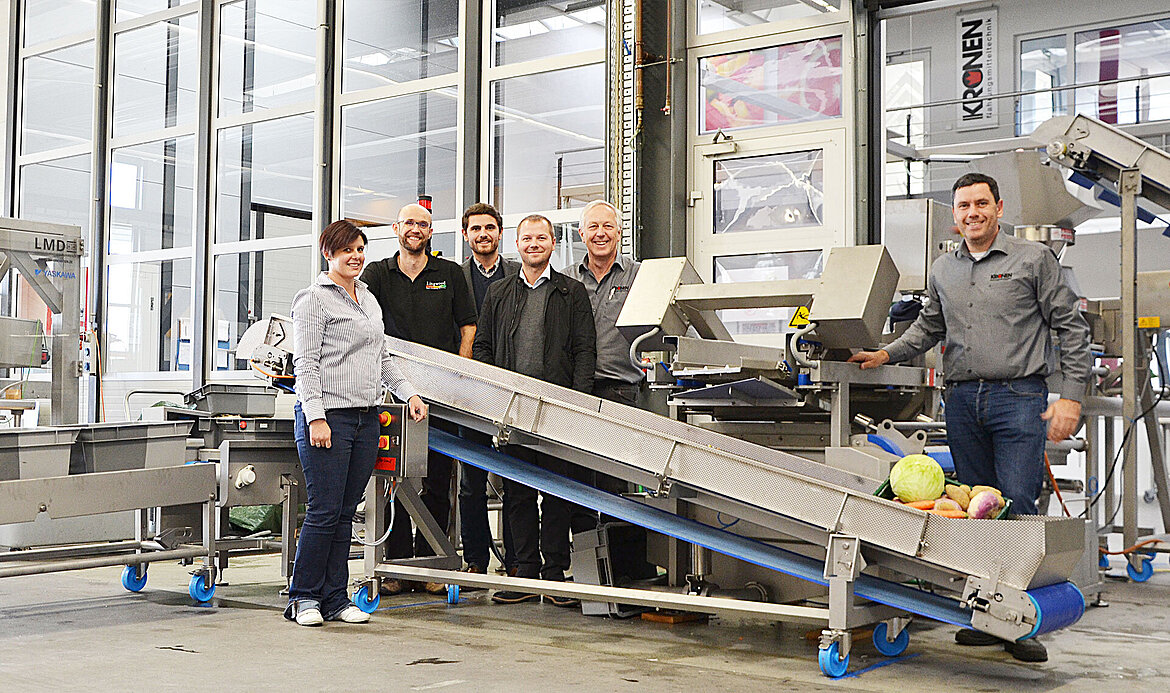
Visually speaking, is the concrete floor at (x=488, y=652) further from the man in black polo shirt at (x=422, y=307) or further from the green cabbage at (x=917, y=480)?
the green cabbage at (x=917, y=480)

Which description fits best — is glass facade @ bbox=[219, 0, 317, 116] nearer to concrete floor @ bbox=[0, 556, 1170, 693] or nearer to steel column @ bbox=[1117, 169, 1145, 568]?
concrete floor @ bbox=[0, 556, 1170, 693]

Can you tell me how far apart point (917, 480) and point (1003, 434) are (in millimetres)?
504

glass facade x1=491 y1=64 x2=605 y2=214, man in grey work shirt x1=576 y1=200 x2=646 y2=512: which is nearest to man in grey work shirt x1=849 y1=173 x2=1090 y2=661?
man in grey work shirt x1=576 y1=200 x2=646 y2=512

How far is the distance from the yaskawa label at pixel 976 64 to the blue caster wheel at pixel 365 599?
10492mm

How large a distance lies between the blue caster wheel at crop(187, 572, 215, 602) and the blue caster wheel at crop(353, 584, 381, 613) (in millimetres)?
644

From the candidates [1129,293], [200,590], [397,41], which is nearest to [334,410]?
[200,590]

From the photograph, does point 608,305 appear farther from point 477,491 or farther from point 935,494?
point 935,494

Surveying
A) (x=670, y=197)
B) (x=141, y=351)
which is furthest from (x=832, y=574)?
(x=141, y=351)

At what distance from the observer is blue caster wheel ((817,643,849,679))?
3.15m

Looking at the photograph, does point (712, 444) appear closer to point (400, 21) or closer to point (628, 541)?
point (628, 541)

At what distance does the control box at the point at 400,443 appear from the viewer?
13.4ft

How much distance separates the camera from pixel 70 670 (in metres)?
3.22

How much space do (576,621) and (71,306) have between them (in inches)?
135

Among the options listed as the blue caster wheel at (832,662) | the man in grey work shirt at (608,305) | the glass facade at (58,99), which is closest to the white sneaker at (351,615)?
the man in grey work shirt at (608,305)
